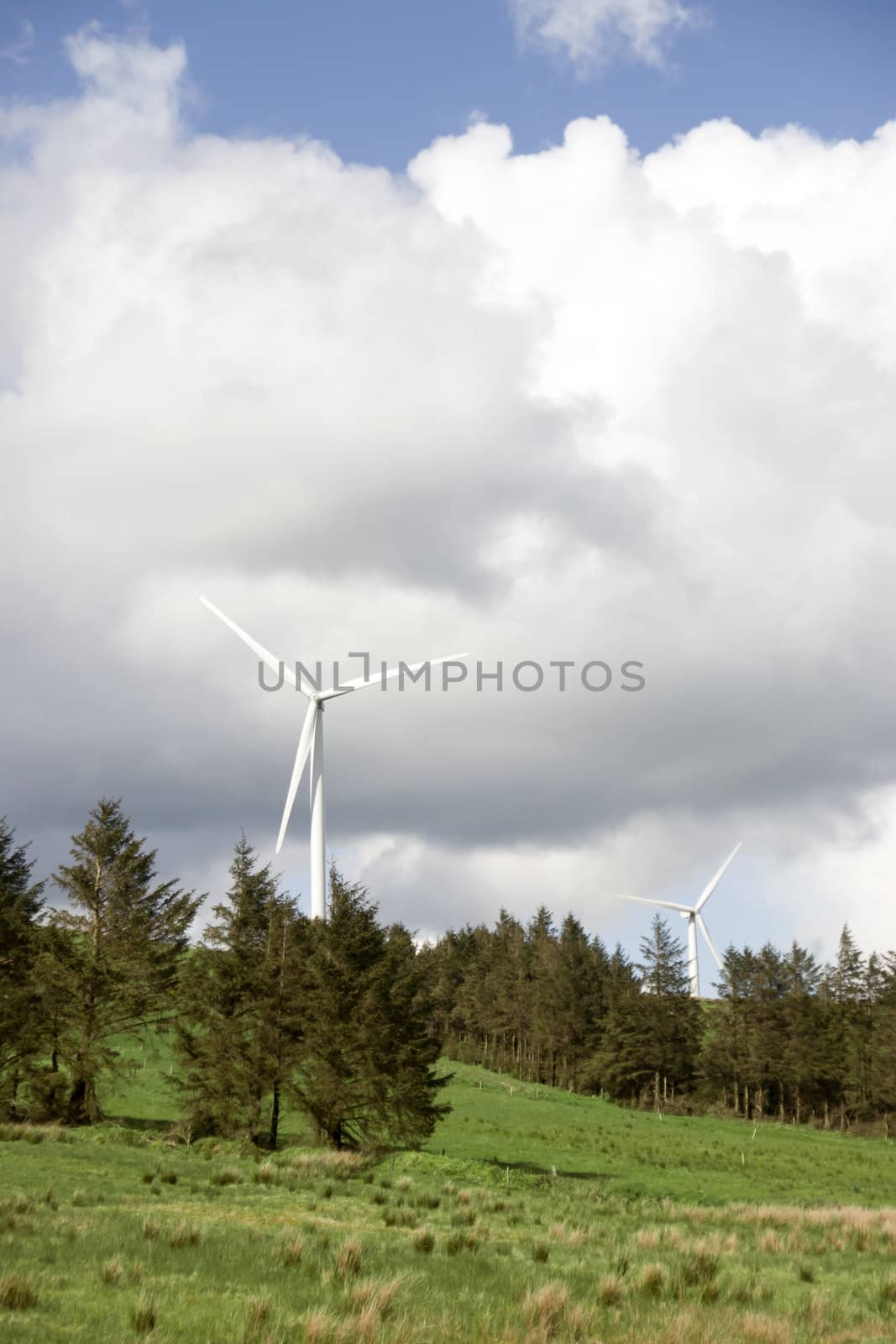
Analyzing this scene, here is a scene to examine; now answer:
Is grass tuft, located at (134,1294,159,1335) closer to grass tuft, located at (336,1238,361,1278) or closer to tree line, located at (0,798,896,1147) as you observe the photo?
grass tuft, located at (336,1238,361,1278)

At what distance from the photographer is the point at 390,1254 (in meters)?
17.5

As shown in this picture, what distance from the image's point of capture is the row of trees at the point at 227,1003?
43500mm

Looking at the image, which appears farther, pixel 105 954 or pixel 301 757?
pixel 301 757

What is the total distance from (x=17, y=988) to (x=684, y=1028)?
76495 millimetres

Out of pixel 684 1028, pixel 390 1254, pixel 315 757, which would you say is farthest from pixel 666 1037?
pixel 390 1254

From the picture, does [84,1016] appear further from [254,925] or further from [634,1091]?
[634,1091]

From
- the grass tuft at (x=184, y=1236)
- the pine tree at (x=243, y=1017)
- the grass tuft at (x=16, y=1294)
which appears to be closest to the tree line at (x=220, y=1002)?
the pine tree at (x=243, y=1017)

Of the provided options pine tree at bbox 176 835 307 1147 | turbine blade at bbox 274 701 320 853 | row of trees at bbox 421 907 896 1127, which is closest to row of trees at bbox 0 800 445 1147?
pine tree at bbox 176 835 307 1147

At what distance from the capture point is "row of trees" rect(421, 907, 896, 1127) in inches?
4141

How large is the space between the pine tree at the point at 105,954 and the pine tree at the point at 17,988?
1.47m

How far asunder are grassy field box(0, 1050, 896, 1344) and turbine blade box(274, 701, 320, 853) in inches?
1253

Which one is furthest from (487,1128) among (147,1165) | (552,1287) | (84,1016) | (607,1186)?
(552,1287)

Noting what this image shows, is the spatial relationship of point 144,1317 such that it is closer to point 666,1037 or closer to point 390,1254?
point 390,1254

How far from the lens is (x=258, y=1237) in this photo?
1789cm
